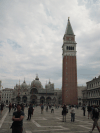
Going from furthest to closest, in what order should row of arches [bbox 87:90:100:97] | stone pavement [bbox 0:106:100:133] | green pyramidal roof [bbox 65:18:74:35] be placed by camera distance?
green pyramidal roof [bbox 65:18:74:35] < row of arches [bbox 87:90:100:97] < stone pavement [bbox 0:106:100:133]

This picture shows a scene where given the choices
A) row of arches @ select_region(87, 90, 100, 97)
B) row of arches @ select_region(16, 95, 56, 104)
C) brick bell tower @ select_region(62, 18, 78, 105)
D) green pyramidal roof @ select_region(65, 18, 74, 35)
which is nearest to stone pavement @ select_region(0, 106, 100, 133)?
row of arches @ select_region(87, 90, 100, 97)

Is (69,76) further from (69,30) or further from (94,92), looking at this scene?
(69,30)

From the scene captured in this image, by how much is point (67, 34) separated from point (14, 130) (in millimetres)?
81066

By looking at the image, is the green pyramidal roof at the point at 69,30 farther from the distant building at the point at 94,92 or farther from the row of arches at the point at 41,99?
the row of arches at the point at 41,99

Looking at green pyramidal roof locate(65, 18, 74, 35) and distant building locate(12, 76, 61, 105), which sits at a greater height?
green pyramidal roof locate(65, 18, 74, 35)

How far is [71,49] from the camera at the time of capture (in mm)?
80812

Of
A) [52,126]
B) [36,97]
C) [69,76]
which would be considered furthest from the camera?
[36,97]

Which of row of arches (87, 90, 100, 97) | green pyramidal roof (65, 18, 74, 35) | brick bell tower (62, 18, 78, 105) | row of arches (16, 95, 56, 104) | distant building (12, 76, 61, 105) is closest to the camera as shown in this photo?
row of arches (87, 90, 100, 97)

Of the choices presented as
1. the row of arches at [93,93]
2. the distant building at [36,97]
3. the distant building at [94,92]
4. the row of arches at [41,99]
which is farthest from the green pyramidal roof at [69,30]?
the row of arches at [41,99]

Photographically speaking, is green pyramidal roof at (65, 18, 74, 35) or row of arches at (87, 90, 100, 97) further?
green pyramidal roof at (65, 18, 74, 35)

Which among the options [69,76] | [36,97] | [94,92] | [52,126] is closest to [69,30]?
[69,76]

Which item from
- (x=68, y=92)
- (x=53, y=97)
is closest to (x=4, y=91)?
(x=53, y=97)

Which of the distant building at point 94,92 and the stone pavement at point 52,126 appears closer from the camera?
the stone pavement at point 52,126

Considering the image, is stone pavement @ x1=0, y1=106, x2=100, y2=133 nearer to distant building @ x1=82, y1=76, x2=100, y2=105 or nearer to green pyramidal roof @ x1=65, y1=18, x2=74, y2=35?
distant building @ x1=82, y1=76, x2=100, y2=105
